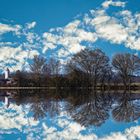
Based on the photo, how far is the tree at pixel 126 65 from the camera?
76562 mm

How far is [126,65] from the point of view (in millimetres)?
76688

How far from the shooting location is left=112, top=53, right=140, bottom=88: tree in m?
76.6

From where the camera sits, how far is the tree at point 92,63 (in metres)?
75.3

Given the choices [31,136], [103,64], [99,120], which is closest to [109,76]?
[103,64]

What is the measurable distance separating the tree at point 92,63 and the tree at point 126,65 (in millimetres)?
2144

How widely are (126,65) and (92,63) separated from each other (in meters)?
6.36

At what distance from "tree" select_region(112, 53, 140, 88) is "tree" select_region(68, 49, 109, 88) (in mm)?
2144

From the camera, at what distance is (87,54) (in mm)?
76062

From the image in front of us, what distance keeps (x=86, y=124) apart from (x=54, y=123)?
45.8 inches

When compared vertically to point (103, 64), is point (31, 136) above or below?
below

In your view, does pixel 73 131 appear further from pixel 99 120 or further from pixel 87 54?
pixel 87 54

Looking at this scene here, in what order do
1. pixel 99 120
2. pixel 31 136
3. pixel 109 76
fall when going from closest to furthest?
pixel 31 136 < pixel 99 120 < pixel 109 76

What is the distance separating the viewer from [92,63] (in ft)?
248

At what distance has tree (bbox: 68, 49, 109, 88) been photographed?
7531 centimetres
